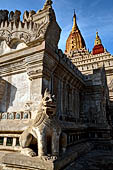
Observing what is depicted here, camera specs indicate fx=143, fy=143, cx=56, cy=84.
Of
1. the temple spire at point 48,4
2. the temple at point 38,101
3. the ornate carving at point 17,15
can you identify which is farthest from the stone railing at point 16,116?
the ornate carving at point 17,15

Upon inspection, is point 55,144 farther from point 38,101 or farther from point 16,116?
point 16,116

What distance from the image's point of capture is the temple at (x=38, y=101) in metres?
4.07

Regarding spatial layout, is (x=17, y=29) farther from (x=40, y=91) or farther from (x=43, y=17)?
(x=40, y=91)

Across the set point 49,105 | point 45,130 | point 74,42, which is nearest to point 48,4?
point 49,105

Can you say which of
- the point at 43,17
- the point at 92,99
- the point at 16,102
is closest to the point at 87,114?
the point at 92,99

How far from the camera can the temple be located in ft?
13.4

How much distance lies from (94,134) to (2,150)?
227 inches

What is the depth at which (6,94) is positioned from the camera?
6535 millimetres

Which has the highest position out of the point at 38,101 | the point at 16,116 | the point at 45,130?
the point at 38,101

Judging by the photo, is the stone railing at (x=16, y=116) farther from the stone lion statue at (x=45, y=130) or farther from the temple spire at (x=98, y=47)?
the temple spire at (x=98, y=47)

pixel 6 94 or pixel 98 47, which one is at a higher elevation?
pixel 98 47

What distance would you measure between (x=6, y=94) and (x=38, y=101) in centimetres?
213

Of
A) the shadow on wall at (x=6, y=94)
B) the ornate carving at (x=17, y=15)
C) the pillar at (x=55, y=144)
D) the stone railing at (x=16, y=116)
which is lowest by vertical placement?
the pillar at (x=55, y=144)

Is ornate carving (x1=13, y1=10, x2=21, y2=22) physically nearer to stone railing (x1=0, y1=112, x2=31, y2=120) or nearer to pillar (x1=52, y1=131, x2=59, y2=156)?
stone railing (x1=0, y1=112, x2=31, y2=120)
